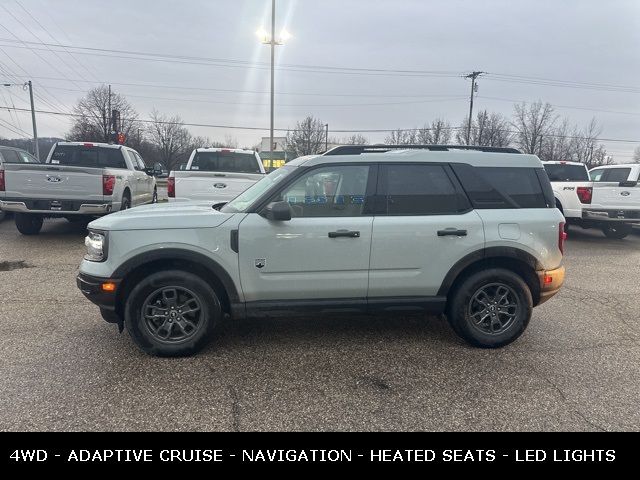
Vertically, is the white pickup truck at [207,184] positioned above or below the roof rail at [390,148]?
below

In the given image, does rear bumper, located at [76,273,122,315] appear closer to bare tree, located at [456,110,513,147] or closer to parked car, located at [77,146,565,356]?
parked car, located at [77,146,565,356]

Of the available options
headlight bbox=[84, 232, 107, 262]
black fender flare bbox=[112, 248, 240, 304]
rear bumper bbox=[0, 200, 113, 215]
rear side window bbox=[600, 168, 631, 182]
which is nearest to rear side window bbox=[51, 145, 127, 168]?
rear bumper bbox=[0, 200, 113, 215]

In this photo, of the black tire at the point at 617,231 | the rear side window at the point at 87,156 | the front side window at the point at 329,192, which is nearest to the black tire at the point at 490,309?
the front side window at the point at 329,192

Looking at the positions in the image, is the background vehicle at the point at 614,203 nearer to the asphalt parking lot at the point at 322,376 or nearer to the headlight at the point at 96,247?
the asphalt parking lot at the point at 322,376

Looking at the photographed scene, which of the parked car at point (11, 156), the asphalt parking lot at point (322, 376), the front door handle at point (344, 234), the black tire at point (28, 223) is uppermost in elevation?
the parked car at point (11, 156)

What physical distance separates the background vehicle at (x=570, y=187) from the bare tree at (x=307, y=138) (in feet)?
137

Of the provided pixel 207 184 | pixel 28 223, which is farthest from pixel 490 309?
pixel 28 223

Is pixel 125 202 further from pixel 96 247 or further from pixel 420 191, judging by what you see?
pixel 420 191

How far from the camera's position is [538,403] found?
320 centimetres

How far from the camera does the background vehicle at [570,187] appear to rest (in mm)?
10352

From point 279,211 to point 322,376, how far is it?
1424mm

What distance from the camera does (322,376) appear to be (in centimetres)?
356
